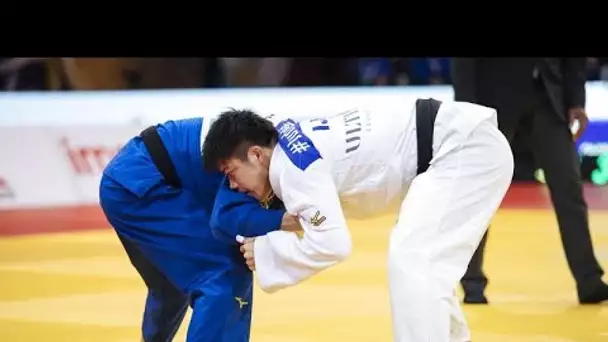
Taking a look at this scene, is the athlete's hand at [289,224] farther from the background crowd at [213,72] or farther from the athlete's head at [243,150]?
the background crowd at [213,72]

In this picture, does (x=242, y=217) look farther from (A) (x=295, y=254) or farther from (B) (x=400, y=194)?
(B) (x=400, y=194)

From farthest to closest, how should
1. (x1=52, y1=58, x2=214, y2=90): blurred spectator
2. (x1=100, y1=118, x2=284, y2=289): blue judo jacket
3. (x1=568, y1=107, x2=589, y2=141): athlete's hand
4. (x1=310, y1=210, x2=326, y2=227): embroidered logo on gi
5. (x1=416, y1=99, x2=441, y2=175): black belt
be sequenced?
(x1=52, y1=58, x2=214, y2=90): blurred spectator, (x1=568, y1=107, x2=589, y2=141): athlete's hand, (x1=100, y1=118, x2=284, y2=289): blue judo jacket, (x1=416, y1=99, x2=441, y2=175): black belt, (x1=310, y1=210, x2=326, y2=227): embroidered logo on gi

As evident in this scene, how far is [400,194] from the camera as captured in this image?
4355 mm

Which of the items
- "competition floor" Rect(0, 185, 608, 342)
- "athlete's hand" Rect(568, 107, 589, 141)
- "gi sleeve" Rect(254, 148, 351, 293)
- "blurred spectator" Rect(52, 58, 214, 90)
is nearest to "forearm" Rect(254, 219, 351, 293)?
"gi sleeve" Rect(254, 148, 351, 293)

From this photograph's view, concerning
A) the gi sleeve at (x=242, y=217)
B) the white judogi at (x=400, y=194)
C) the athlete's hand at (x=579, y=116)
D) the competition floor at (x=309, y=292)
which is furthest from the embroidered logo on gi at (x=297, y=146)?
the athlete's hand at (x=579, y=116)

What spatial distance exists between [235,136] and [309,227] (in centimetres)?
47

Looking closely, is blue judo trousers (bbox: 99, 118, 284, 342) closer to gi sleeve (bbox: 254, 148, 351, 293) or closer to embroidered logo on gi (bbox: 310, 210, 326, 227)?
gi sleeve (bbox: 254, 148, 351, 293)

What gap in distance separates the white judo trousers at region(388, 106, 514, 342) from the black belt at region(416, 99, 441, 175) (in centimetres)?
2

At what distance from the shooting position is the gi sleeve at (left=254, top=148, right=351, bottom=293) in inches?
155

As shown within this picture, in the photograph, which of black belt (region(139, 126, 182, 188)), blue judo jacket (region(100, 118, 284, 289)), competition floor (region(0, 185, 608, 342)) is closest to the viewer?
blue judo jacket (region(100, 118, 284, 289))

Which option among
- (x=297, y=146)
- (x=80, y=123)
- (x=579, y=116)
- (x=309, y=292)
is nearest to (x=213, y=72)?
(x=80, y=123)

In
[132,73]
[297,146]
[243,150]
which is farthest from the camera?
[132,73]
